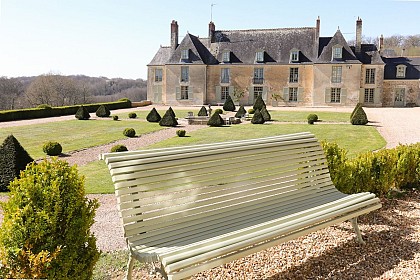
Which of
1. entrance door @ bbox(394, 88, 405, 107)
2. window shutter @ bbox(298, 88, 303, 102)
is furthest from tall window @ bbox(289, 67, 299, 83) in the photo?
entrance door @ bbox(394, 88, 405, 107)

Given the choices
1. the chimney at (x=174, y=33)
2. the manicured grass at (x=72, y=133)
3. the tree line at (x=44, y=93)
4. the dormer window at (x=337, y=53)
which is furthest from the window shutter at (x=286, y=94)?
the tree line at (x=44, y=93)

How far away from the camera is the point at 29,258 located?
2523 mm

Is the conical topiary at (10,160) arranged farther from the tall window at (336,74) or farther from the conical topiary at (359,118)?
the tall window at (336,74)

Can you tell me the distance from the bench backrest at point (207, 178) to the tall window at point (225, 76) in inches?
1228

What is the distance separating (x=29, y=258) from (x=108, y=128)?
18.1 meters

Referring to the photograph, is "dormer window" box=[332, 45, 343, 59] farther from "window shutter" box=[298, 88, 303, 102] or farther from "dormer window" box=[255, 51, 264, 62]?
"dormer window" box=[255, 51, 264, 62]

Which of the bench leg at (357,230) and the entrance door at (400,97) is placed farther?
the entrance door at (400,97)

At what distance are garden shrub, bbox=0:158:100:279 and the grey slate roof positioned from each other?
34.8 m

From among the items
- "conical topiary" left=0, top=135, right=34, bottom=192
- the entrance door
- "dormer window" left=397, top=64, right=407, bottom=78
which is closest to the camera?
"conical topiary" left=0, top=135, right=34, bottom=192

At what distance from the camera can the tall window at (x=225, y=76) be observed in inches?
1400

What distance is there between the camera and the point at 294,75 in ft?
112

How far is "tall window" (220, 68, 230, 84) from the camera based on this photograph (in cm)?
3556

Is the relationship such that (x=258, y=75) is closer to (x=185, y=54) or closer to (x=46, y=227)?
(x=185, y=54)

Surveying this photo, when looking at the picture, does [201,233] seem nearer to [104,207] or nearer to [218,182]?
[218,182]
